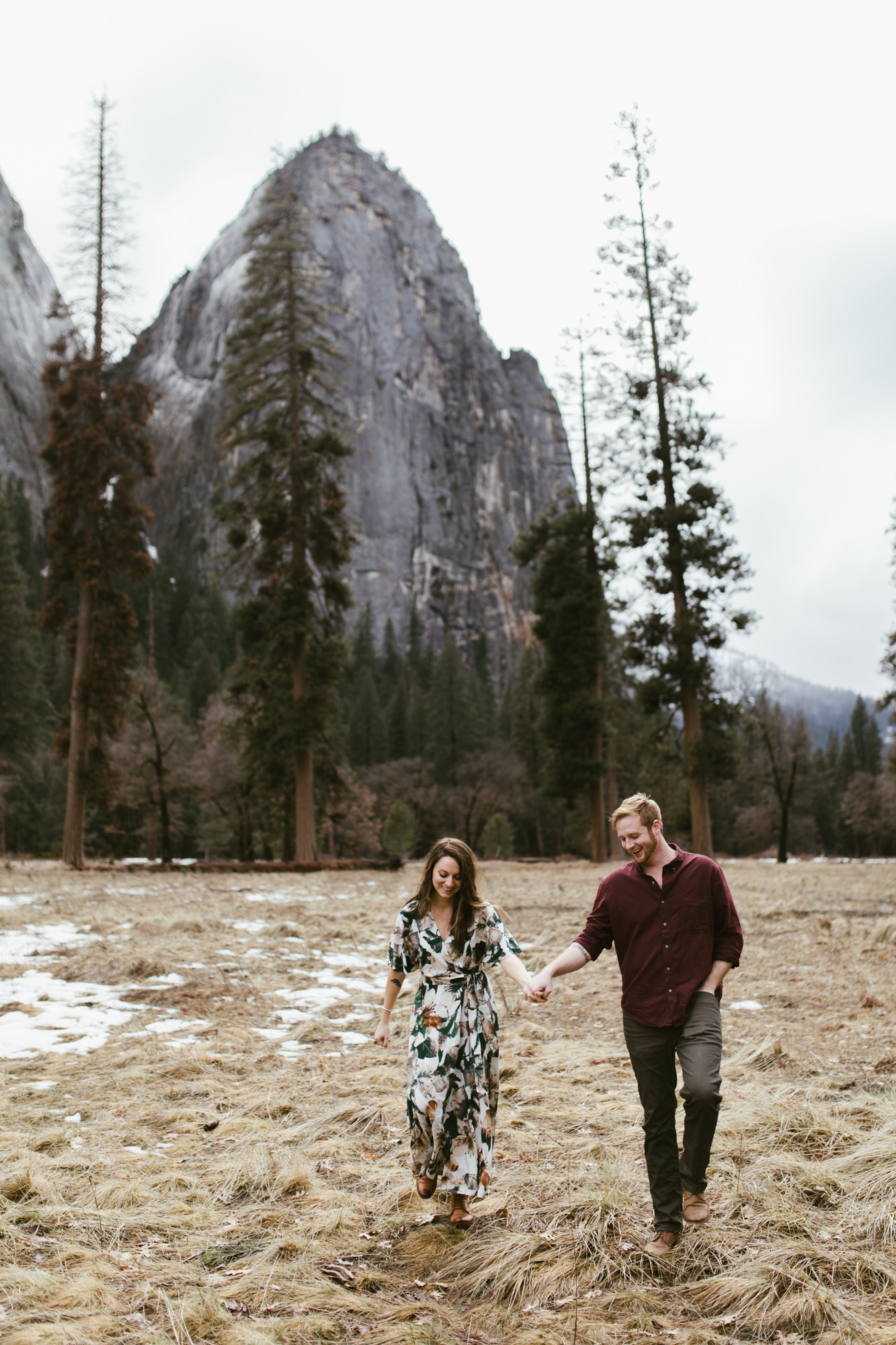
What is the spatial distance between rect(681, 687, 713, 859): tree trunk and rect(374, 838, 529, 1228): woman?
56.7 ft

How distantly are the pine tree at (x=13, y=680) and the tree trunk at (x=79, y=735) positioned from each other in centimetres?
1635

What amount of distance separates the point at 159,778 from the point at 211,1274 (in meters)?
21.6

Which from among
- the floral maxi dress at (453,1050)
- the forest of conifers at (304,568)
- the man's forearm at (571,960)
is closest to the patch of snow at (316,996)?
the floral maxi dress at (453,1050)

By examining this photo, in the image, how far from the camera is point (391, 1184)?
4.42 metres

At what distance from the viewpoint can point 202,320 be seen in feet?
354

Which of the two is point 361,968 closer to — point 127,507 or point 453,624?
point 127,507

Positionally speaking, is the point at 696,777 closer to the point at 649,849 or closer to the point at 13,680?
the point at 649,849

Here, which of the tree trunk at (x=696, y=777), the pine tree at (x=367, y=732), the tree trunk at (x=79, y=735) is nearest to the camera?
the tree trunk at (x=79, y=735)

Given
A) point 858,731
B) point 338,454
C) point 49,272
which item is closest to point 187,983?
point 338,454

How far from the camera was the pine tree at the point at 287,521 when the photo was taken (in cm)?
2208

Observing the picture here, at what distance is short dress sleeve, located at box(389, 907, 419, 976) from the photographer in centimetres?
426

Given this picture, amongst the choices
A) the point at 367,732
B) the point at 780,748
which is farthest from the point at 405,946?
the point at 367,732

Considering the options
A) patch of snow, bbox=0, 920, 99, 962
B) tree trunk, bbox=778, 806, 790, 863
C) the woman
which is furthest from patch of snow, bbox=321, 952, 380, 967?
tree trunk, bbox=778, 806, 790, 863

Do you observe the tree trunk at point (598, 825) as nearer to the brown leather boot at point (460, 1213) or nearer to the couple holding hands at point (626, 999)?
the couple holding hands at point (626, 999)
